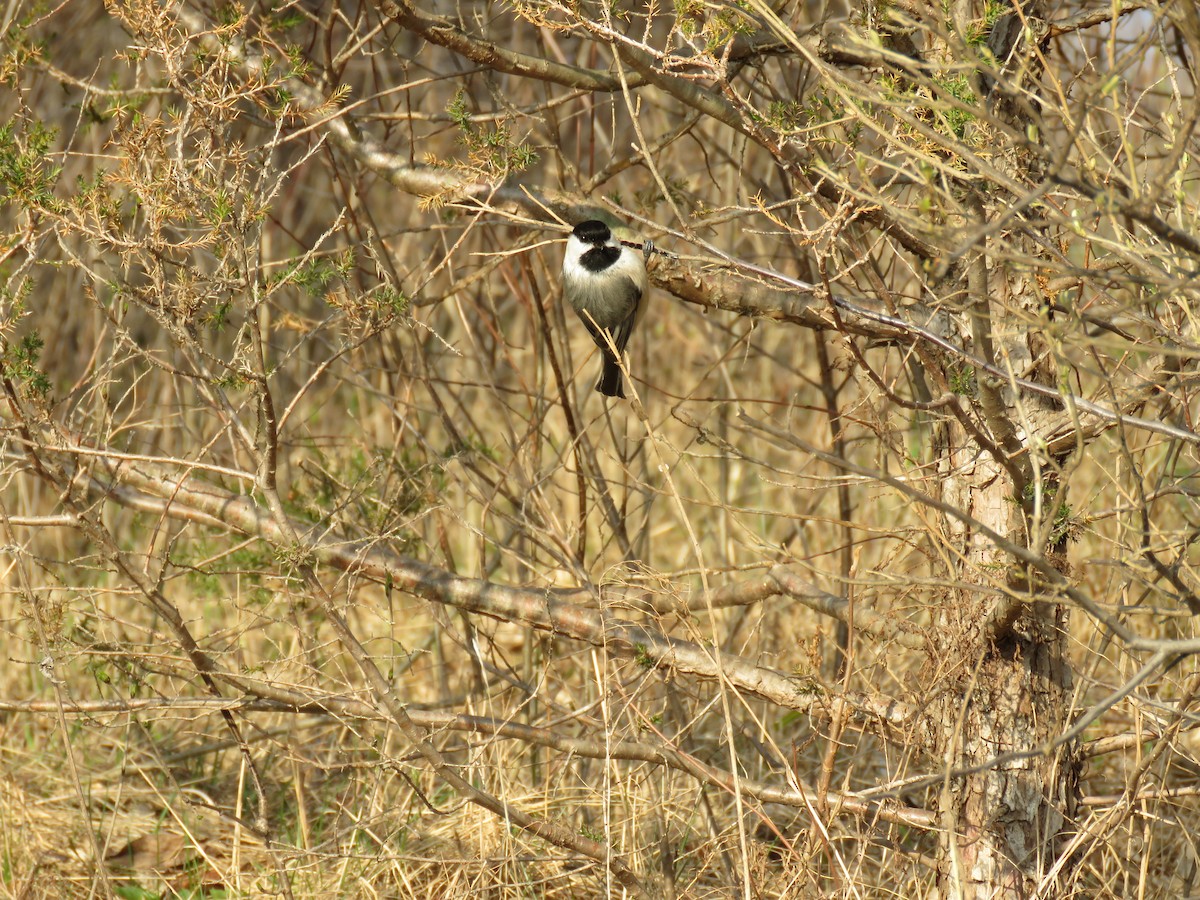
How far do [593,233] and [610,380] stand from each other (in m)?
0.50

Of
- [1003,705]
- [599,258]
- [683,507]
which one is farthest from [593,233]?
[1003,705]

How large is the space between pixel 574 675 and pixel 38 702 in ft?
6.91

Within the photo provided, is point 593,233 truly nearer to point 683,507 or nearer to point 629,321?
point 629,321


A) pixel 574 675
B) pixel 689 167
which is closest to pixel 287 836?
pixel 574 675

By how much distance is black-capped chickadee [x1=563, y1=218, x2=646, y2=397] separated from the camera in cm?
386

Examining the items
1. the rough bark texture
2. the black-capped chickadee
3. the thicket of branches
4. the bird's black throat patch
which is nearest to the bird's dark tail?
the black-capped chickadee

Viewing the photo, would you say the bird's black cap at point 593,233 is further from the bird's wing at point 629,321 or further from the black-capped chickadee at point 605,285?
the bird's wing at point 629,321

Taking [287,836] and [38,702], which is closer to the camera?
[38,702]

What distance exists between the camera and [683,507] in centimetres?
353

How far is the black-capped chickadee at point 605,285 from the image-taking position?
386cm

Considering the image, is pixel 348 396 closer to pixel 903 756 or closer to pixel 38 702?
pixel 38 702

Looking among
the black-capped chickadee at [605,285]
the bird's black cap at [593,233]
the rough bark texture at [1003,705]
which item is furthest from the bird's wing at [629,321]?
the rough bark texture at [1003,705]

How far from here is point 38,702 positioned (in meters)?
3.21

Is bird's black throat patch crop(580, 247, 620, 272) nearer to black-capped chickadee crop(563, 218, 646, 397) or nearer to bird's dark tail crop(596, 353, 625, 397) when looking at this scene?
black-capped chickadee crop(563, 218, 646, 397)
